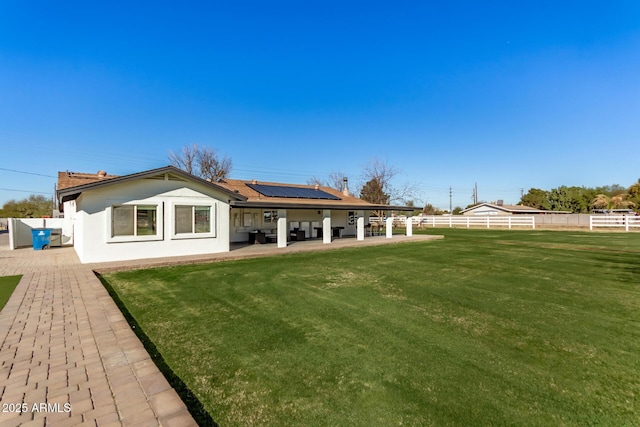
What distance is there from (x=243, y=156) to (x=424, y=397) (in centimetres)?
3638

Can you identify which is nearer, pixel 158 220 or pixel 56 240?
Result: pixel 158 220

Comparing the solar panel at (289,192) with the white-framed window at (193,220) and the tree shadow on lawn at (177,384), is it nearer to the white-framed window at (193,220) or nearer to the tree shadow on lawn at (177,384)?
the white-framed window at (193,220)

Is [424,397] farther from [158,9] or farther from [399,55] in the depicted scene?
[399,55]

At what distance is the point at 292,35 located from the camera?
16.3m

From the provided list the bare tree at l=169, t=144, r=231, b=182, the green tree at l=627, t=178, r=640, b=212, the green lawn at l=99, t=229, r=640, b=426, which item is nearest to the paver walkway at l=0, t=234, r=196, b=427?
the green lawn at l=99, t=229, r=640, b=426

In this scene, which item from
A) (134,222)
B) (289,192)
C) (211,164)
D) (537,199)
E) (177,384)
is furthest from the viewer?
(537,199)

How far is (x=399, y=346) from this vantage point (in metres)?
3.71

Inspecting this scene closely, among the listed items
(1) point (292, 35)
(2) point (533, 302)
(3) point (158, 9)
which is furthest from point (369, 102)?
(2) point (533, 302)

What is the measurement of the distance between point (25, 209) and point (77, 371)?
177 ft

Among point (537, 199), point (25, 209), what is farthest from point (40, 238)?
point (537, 199)

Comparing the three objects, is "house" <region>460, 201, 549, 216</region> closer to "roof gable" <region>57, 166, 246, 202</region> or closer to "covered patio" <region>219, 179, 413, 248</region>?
"covered patio" <region>219, 179, 413, 248</region>

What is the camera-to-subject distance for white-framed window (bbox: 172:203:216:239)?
11203mm

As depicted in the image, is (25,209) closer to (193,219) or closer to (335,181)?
(335,181)

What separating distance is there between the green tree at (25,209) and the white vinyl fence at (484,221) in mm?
50478
